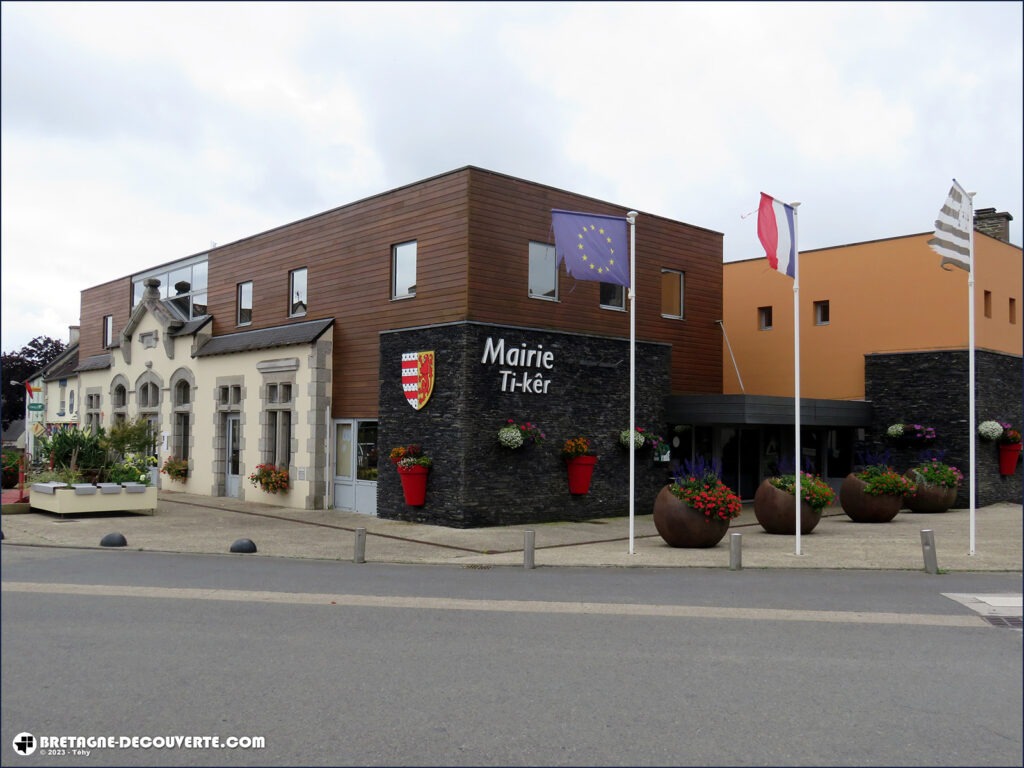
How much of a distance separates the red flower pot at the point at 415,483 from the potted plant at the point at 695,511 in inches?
214

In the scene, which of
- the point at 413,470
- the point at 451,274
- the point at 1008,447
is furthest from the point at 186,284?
the point at 1008,447

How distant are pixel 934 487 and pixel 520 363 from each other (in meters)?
10.9

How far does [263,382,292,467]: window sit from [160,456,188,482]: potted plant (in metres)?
4.93

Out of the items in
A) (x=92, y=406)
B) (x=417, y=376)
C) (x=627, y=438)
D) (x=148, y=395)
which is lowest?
(x=627, y=438)

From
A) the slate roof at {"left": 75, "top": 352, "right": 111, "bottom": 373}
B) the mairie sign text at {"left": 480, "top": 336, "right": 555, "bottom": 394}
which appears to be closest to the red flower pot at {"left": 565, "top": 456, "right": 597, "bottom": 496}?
the mairie sign text at {"left": 480, "top": 336, "right": 555, "bottom": 394}

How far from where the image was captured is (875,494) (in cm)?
1912

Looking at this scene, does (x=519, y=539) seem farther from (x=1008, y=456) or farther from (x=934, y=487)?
(x=1008, y=456)

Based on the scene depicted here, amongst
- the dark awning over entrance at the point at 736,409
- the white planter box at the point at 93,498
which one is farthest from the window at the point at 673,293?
the white planter box at the point at 93,498

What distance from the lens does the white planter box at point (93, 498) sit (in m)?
19.0

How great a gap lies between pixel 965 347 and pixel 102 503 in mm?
21708

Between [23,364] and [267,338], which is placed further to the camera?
[23,364]

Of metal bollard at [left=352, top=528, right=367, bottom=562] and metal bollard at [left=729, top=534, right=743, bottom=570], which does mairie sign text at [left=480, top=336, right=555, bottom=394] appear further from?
metal bollard at [left=729, top=534, right=743, bottom=570]

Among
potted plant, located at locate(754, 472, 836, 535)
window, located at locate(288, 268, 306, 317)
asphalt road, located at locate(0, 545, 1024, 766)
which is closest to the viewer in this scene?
asphalt road, located at locate(0, 545, 1024, 766)

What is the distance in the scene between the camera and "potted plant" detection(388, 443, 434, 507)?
1834 centimetres
